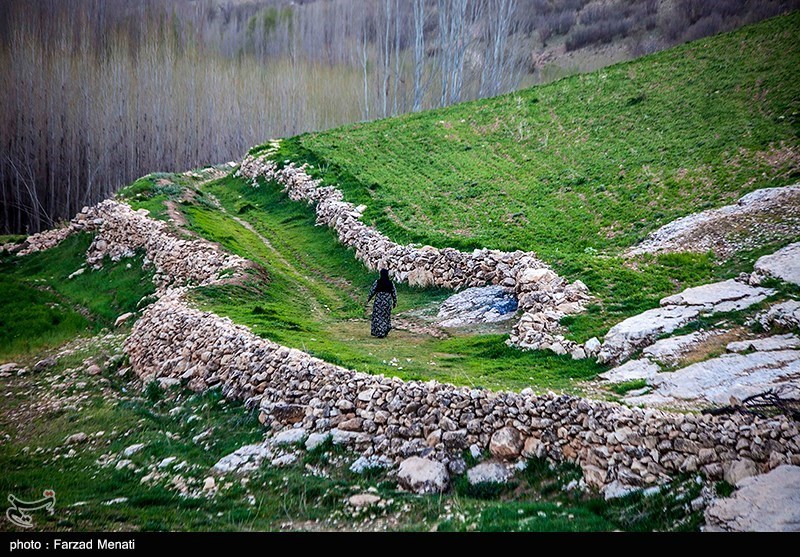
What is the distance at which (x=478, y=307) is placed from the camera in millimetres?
16016

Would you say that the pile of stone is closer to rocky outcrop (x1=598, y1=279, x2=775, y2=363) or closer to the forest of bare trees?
rocky outcrop (x1=598, y1=279, x2=775, y2=363)

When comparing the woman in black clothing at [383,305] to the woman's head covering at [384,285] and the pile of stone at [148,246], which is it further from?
the pile of stone at [148,246]

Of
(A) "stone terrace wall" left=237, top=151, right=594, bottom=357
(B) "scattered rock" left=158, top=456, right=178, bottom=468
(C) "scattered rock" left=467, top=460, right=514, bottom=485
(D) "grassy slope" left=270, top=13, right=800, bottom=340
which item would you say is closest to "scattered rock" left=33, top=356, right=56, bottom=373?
(B) "scattered rock" left=158, top=456, right=178, bottom=468

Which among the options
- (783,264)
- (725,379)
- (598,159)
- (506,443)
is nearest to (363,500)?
(506,443)

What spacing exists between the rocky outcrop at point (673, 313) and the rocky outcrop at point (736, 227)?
2.96 metres

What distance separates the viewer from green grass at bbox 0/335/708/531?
7.16 m

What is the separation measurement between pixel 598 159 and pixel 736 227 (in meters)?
11.1

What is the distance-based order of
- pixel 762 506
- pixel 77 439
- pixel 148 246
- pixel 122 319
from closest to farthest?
pixel 762 506
pixel 77 439
pixel 122 319
pixel 148 246

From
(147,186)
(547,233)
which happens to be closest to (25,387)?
(147,186)

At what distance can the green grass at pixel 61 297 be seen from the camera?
17625 mm

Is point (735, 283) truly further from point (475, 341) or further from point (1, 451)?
point (1, 451)

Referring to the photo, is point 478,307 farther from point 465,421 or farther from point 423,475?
point 423,475

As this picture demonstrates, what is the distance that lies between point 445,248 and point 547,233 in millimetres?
3919

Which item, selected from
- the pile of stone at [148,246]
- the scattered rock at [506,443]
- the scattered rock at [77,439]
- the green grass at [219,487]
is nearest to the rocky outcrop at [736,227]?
the scattered rock at [506,443]
